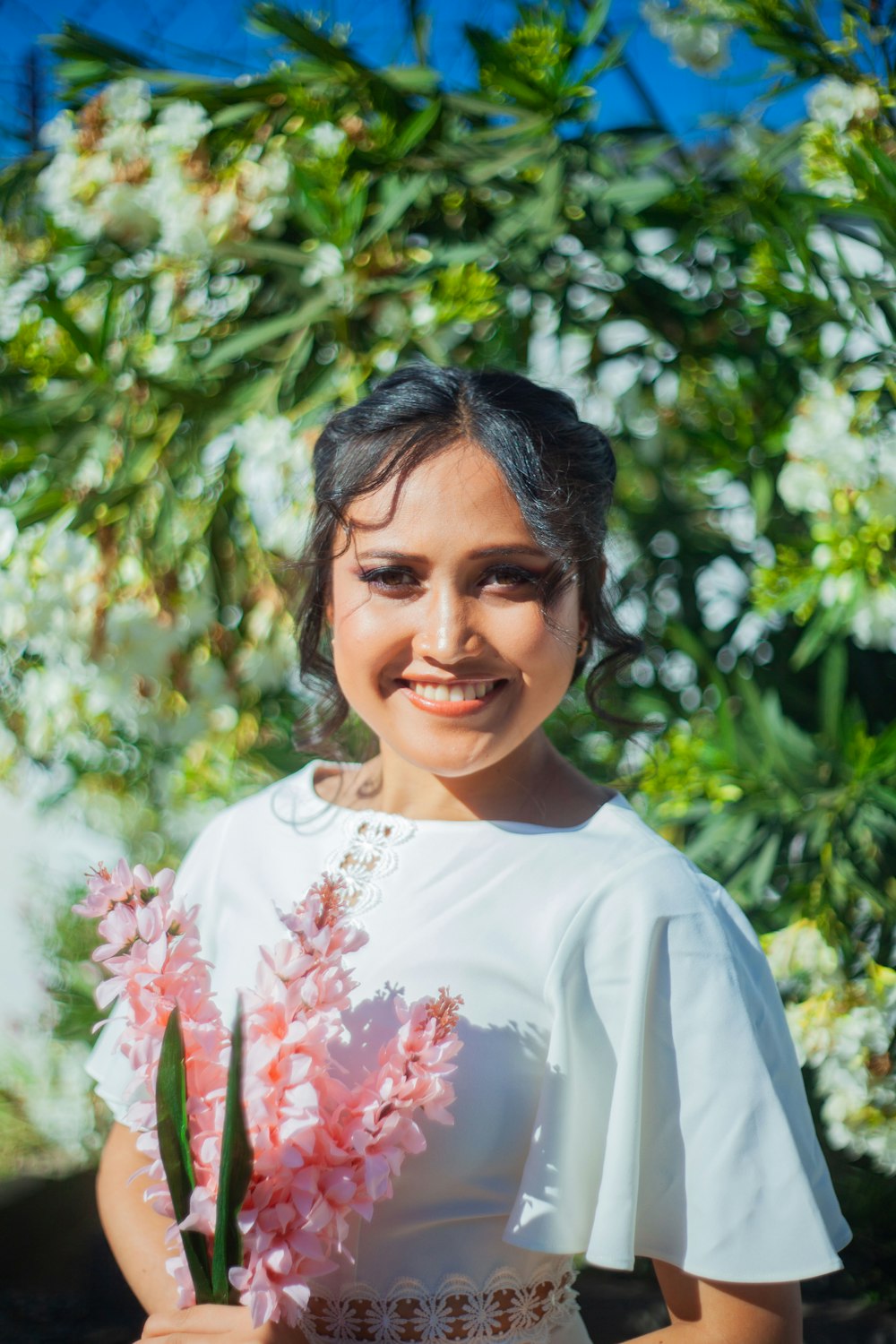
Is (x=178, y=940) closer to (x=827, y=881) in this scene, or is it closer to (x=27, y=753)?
(x=827, y=881)

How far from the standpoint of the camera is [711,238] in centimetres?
191

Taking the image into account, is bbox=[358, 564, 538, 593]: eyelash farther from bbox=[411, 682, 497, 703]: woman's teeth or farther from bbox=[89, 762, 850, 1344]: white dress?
bbox=[89, 762, 850, 1344]: white dress

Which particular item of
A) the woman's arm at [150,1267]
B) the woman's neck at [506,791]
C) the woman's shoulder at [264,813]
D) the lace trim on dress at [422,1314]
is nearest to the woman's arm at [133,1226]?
the woman's arm at [150,1267]

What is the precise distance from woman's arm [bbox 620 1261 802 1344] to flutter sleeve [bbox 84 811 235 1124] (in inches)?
21.8

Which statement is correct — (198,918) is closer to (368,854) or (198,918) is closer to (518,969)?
(368,854)

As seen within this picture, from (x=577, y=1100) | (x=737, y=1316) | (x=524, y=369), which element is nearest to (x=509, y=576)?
(x=577, y=1100)

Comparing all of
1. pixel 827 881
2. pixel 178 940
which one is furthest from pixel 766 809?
pixel 178 940

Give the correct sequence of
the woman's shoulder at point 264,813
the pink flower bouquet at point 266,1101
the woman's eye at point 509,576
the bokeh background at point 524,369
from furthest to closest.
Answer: the bokeh background at point 524,369, the woman's shoulder at point 264,813, the woman's eye at point 509,576, the pink flower bouquet at point 266,1101

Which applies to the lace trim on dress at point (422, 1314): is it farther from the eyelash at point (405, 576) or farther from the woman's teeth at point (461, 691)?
the eyelash at point (405, 576)

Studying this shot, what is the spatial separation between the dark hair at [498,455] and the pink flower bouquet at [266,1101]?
14.7 inches

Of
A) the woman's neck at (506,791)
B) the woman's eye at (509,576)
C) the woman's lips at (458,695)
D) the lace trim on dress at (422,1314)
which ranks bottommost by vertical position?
the lace trim on dress at (422,1314)

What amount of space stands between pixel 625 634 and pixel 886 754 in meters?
0.58

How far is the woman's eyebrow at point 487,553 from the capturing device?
0.99m

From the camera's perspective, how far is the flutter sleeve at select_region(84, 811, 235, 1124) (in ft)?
3.91
